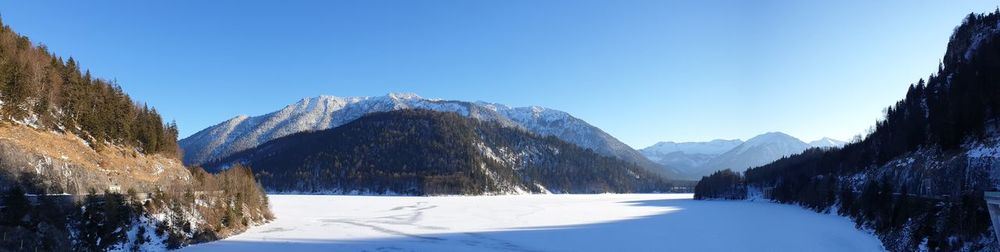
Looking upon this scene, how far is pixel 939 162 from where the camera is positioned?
57.6 m

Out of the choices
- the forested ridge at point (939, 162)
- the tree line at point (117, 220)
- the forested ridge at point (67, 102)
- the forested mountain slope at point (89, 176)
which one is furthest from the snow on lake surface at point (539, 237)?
the forested ridge at point (67, 102)

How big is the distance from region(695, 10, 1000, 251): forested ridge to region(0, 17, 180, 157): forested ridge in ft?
213

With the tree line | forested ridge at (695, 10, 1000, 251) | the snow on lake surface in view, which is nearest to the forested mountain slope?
the tree line

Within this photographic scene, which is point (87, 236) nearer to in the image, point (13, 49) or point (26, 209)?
point (26, 209)

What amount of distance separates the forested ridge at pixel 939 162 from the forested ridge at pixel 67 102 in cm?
6492

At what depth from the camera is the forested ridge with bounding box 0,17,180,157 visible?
47.0m

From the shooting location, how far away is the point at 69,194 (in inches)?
1574

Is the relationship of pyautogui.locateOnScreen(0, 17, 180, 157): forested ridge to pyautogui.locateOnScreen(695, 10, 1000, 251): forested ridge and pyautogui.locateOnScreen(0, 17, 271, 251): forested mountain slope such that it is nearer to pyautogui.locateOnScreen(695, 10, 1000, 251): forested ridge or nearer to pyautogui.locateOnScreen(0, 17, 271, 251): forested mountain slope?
pyautogui.locateOnScreen(0, 17, 271, 251): forested mountain slope

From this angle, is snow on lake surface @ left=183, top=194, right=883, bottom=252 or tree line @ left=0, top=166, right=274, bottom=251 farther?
snow on lake surface @ left=183, top=194, right=883, bottom=252

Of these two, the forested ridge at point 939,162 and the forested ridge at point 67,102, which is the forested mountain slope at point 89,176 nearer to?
the forested ridge at point 67,102

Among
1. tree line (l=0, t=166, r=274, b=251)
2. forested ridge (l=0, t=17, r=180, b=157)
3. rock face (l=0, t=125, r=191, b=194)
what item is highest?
forested ridge (l=0, t=17, r=180, b=157)

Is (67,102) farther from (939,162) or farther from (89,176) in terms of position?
(939,162)

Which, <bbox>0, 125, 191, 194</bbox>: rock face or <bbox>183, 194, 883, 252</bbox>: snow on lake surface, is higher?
<bbox>0, 125, 191, 194</bbox>: rock face

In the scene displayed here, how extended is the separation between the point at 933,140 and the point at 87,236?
8618 cm
